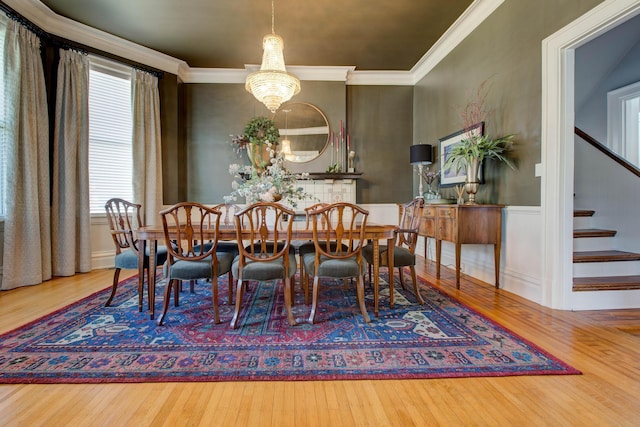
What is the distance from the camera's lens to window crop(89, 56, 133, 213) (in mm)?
4031

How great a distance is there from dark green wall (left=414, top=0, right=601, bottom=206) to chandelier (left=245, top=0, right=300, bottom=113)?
223 centimetres

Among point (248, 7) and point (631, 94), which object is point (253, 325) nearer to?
point (248, 7)

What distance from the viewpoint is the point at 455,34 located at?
385 cm

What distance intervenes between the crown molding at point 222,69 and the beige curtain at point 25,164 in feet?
1.27

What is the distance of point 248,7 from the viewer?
11.2 feet

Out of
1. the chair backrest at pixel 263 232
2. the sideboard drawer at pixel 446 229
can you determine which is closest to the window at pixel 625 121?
the sideboard drawer at pixel 446 229

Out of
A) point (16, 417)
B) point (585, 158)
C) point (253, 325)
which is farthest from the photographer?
point (585, 158)

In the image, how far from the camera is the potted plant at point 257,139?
3.82 metres

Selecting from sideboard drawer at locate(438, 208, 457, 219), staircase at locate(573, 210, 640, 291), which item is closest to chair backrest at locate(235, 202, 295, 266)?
sideboard drawer at locate(438, 208, 457, 219)

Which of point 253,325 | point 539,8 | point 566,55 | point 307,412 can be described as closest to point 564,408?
point 307,412

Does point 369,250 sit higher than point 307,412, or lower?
higher

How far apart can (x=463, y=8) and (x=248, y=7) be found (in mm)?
2577

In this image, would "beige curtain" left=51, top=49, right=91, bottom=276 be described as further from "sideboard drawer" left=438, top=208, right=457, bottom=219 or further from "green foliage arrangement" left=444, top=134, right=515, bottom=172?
"green foliage arrangement" left=444, top=134, right=515, bottom=172

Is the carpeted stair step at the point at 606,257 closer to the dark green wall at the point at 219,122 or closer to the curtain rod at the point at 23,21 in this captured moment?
the dark green wall at the point at 219,122
